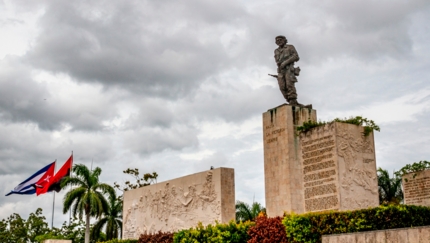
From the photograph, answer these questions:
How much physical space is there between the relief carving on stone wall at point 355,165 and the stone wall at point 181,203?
4.02 metres

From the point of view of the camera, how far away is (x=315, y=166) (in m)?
15.6

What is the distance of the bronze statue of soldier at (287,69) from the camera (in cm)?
1723

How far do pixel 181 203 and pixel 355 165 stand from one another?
6.89 metres

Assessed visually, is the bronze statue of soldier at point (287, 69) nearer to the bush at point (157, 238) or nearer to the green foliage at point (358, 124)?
the green foliage at point (358, 124)

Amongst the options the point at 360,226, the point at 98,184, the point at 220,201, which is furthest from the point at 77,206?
the point at 360,226

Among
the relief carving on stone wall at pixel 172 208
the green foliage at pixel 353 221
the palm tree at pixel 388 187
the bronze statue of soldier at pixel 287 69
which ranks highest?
the bronze statue of soldier at pixel 287 69

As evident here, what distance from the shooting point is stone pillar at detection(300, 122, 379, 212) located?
48.6 feet

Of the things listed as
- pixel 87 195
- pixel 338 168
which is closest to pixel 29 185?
pixel 87 195

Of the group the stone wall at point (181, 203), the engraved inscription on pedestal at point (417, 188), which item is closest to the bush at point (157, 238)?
the stone wall at point (181, 203)

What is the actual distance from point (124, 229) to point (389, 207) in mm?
13889

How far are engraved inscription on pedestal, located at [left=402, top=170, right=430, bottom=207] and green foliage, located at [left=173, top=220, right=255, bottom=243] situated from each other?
9.52 m

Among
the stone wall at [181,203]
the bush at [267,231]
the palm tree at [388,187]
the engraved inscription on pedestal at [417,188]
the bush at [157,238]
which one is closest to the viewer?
the bush at [267,231]

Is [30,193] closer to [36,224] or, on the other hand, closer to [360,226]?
[36,224]

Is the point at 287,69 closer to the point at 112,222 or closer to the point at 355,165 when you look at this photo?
the point at 355,165
